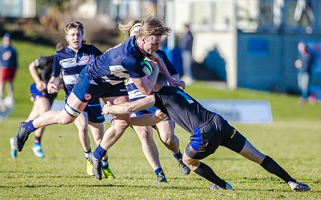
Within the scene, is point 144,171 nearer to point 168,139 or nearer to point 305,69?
point 168,139

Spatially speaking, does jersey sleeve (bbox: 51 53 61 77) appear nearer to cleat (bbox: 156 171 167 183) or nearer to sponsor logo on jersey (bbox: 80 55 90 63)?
sponsor logo on jersey (bbox: 80 55 90 63)

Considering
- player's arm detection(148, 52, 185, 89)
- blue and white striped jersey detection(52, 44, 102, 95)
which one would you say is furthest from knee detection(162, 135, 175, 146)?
blue and white striped jersey detection(52, 44, 102, 95)

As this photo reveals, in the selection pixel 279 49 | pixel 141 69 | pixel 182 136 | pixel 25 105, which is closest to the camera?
pixel 141 69

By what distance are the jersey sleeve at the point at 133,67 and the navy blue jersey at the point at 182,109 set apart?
0.30 meters

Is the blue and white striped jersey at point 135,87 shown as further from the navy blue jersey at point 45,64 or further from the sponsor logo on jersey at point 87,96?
the navy blue jersey at point 45,64

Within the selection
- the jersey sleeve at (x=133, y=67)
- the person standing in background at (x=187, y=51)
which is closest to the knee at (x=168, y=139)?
the jersey sleeve at (x=133, y=67)

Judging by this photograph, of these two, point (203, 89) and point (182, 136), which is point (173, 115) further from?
point (203, 89)

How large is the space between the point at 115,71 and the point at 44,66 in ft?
10.9

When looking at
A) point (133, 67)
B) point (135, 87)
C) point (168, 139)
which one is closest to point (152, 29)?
point (133, 67)

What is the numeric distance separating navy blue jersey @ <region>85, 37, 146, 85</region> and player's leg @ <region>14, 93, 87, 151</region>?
14.2 inches

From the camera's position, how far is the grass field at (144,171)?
17.4 ft

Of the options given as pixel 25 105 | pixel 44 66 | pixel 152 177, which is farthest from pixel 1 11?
pixel 152 177

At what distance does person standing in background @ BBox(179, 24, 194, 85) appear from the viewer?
64.2ft

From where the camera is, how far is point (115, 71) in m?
5.28
